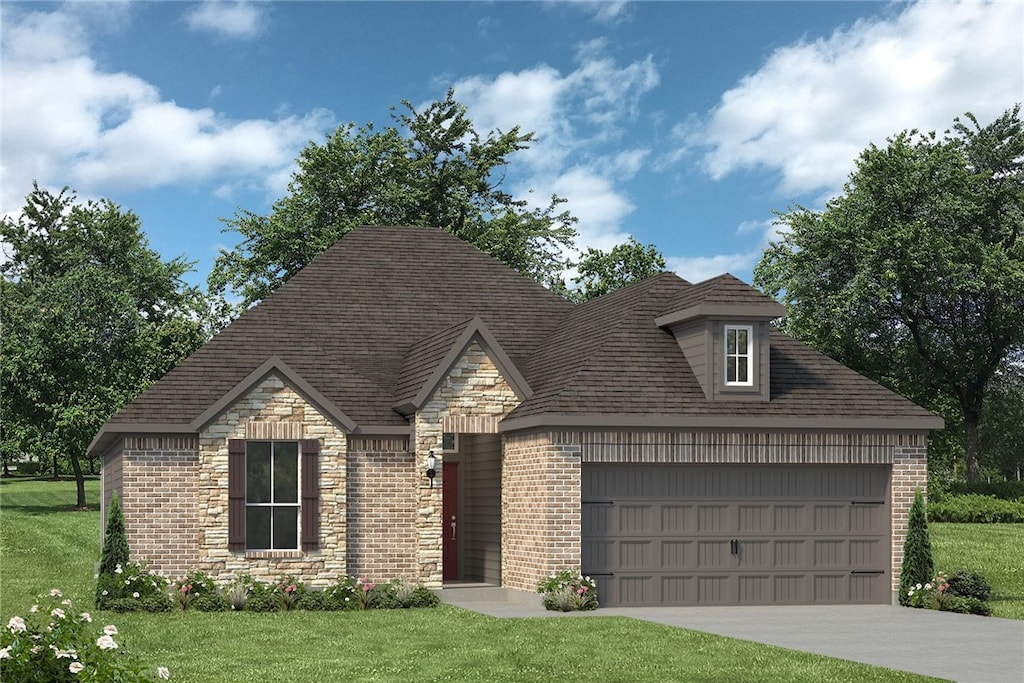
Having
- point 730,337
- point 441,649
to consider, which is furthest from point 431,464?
point 441,649

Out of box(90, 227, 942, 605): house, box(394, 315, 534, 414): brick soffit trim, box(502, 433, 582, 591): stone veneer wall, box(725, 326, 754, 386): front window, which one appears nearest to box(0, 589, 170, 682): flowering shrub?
box(502, 433, 582, 591): stone veneer wall

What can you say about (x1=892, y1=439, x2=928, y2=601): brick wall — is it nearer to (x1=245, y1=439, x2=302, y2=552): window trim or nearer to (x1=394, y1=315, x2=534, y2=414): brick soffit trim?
(x1=394, y1=315, x2=534, y2=414): brick soffit trim

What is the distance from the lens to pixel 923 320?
57.2 m

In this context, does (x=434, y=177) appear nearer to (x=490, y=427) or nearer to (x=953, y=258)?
(x=953, y=258)

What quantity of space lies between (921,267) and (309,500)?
33.7 metres

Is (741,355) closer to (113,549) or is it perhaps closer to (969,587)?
(969,587)

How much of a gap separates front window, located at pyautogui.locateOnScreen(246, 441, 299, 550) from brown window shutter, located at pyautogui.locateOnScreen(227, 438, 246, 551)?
0.19 metres

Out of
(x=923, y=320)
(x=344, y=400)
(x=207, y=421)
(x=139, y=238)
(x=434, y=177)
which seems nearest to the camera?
(x=207, y=421)

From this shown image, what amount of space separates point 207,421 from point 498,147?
30132mm

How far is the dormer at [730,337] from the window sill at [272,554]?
26.4 ft

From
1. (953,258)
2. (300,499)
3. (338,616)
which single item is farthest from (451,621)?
(953,258)

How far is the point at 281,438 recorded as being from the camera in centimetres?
2556

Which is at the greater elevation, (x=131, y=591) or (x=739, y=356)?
(x=739, y=356)

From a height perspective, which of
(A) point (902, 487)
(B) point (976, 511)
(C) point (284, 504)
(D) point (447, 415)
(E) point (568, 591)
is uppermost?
(D) point (447, 415)
